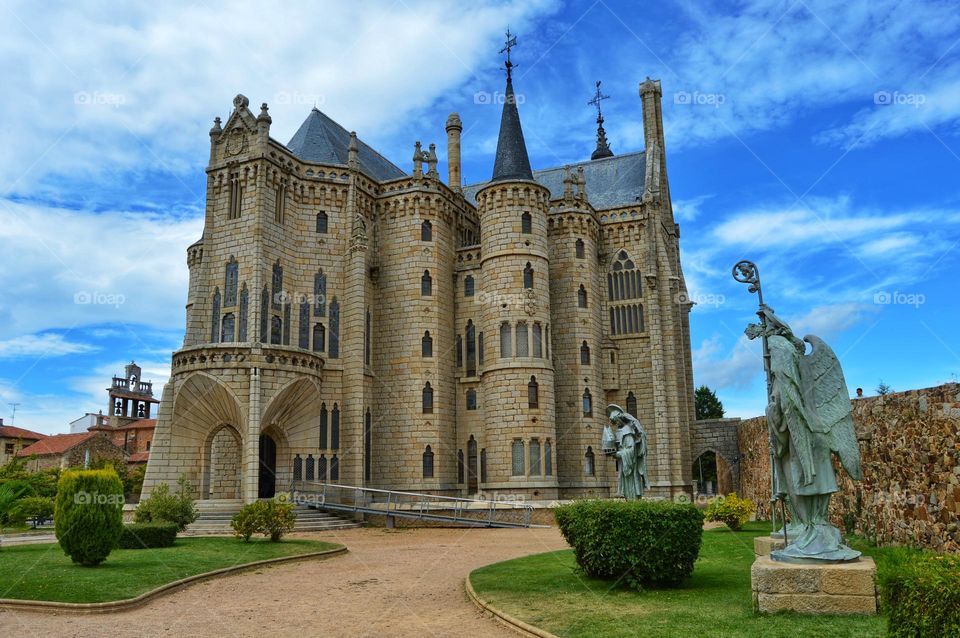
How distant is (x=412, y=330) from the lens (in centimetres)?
3506

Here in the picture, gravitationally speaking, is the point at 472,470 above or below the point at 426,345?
below

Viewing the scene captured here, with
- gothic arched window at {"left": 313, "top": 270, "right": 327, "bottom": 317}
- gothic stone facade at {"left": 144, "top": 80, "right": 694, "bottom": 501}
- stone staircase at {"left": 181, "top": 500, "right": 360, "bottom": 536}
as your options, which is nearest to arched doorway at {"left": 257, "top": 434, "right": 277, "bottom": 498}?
gothic stone facade at {"left": 144, "top": 80, "right": 694, "bottom": 501}

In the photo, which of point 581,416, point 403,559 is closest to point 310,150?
point 581,416

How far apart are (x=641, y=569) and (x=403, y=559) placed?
8210 millimetres

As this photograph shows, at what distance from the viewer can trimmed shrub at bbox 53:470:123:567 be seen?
14.3 metres

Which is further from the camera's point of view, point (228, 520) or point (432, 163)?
point (432, 163)

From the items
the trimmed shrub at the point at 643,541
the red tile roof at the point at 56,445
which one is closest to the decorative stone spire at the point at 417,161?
the trimmed shrub at the point at 643,541

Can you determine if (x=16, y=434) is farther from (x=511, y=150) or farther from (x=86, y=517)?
(x=86, y=517)

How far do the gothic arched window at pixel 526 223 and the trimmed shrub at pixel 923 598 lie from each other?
96.4 ft

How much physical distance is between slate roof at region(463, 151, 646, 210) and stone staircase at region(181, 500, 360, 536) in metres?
21.3

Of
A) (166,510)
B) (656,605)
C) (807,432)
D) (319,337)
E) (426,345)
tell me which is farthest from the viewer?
(426,345)

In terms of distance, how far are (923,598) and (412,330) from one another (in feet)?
98.8

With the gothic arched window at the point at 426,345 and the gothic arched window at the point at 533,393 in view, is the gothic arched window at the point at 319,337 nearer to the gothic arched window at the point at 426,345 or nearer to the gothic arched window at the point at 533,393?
the gothic arched window at the point at 426,345

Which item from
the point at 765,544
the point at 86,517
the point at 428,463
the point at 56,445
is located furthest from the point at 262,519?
the point at 56,445
